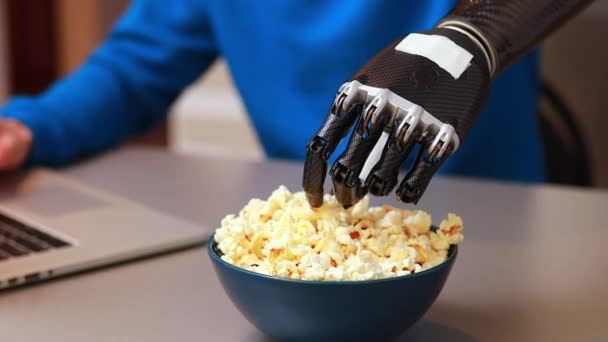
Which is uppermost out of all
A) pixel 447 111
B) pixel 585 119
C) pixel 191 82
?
pixel 447 111

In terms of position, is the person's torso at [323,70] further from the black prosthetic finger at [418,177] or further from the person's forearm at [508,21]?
the black prosthetic finger at [418,177]

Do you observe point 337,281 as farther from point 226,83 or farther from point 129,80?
point 226,83

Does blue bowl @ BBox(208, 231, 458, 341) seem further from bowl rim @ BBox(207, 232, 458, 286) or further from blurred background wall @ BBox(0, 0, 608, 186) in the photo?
blurred background wall @ BBox(0, 0, 608, 186)

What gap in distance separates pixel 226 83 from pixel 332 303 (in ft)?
6.26

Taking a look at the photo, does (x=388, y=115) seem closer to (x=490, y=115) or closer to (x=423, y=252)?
(x=423, y=252)

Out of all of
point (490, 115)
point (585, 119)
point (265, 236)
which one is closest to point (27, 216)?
point (265, 236)

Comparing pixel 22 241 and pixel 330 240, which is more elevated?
pixel 330 240

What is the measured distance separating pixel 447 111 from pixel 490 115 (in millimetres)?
709

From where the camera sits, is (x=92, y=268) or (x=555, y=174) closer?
(x=92, y=268)

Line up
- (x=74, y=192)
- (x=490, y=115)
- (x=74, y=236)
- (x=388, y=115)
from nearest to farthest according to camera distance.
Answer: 1. (x=388, y=115)
2. (x=74, y=236)
3. (x=74, y=192)
4. (x=490, y=115)

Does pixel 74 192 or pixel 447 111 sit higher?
pixel 447 111

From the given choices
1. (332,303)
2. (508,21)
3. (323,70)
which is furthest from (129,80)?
(332,303)

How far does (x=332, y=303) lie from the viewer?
21.2 inches

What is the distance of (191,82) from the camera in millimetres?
1505
